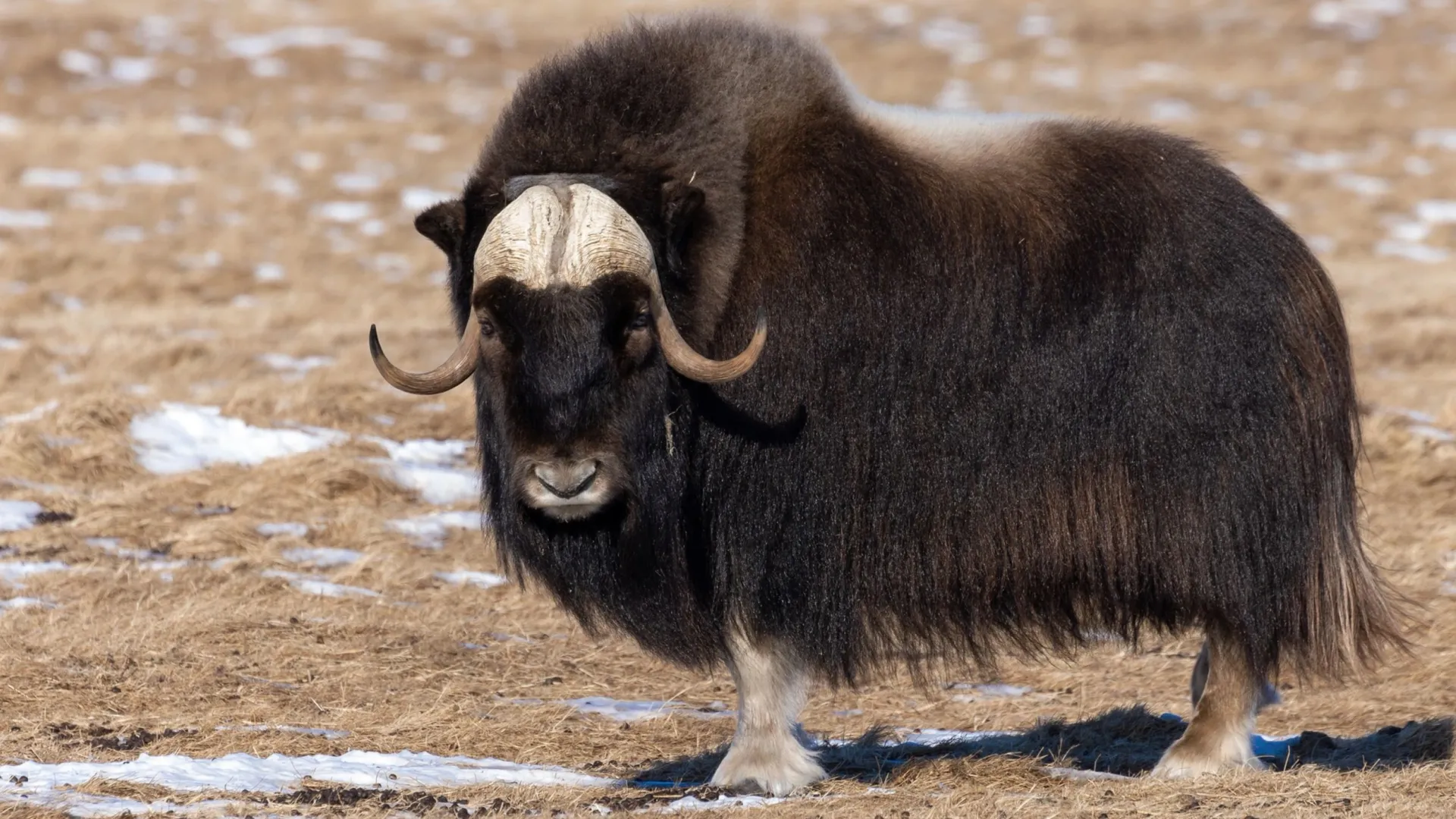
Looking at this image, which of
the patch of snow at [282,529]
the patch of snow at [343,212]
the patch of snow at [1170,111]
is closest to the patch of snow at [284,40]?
the patch of snow at [343,212]

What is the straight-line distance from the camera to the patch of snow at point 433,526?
6.68 m

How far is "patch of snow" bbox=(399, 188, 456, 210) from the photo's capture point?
617 inches

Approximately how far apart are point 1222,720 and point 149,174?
1385 cm

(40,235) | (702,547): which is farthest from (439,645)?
(40,235)

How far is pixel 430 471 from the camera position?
23.8ft

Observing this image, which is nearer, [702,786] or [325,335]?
[702,786]

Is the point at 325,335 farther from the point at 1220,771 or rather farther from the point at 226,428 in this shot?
the point at 1220,771

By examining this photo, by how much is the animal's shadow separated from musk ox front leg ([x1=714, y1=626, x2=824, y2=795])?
0.47ft

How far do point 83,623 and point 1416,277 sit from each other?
10377mm

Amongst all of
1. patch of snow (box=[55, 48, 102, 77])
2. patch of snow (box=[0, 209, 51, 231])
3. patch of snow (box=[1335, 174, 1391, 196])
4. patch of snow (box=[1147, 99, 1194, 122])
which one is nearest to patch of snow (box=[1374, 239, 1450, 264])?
patch of snow (box=[1335, 174, 1391, 196])

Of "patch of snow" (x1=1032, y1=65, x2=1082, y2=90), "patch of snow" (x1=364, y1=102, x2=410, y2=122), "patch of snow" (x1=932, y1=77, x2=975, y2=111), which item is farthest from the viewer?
"patch of snow" (x1=1032, y1=65, x2=1082, y2=90)

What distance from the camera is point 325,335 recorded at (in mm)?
10227

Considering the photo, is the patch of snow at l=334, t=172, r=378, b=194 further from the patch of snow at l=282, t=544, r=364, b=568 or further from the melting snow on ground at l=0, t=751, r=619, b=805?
the melting snow on ground at l=0, t=751, r=619, b=805

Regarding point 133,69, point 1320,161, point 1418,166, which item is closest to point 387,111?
point 133,69
